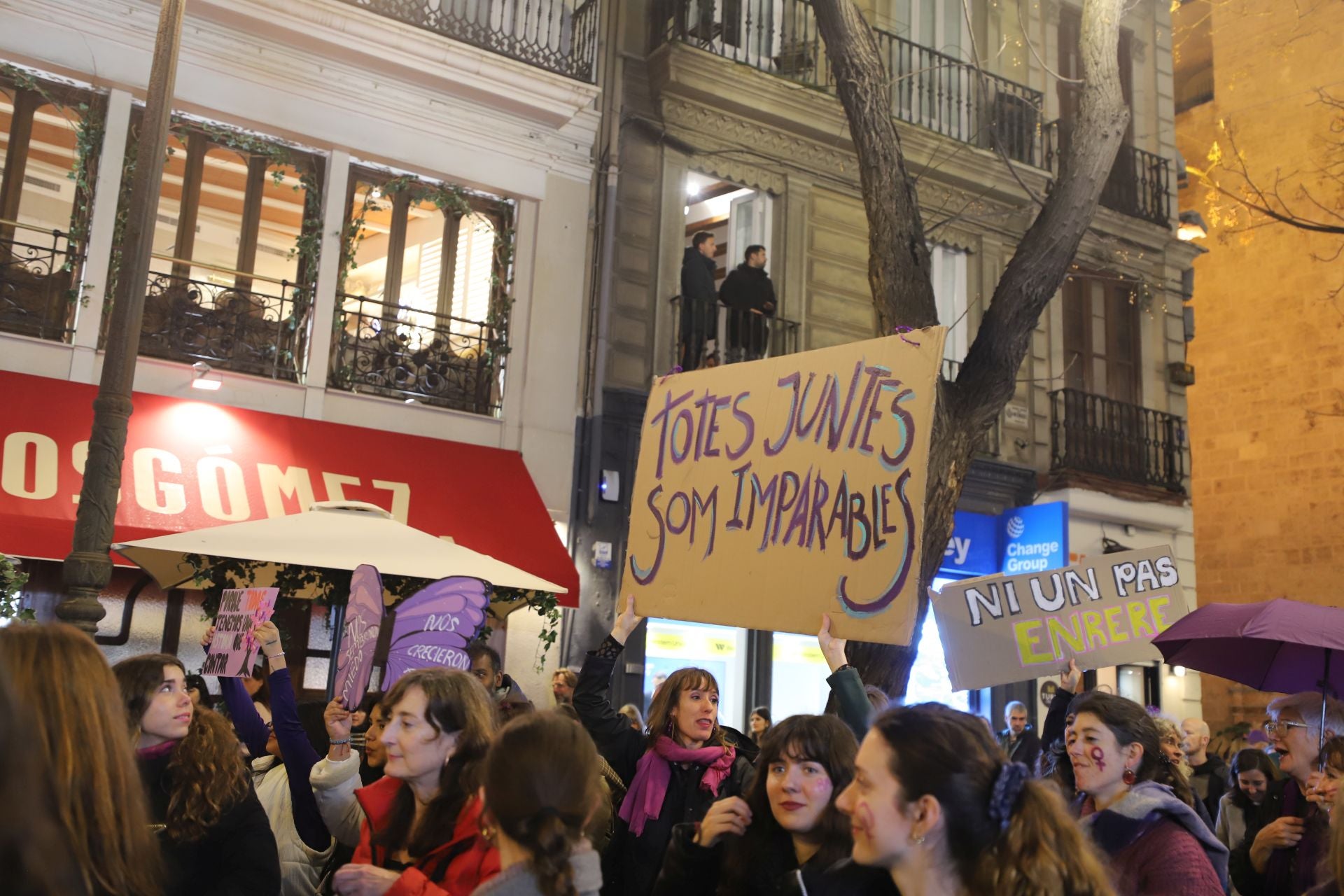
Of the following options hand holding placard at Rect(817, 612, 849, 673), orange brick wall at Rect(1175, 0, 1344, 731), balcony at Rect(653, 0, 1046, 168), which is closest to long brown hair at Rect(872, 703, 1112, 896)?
hand holding placard at Rect(817, 612, 849, 673)

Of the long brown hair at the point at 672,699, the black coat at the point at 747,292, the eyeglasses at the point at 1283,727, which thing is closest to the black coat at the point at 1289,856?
the eyeglasses at the point at 1283,727

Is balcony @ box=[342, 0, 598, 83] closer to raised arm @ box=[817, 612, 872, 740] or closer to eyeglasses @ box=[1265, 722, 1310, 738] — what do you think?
eyeglasses @ box=[1265, 722, 1310, 738]

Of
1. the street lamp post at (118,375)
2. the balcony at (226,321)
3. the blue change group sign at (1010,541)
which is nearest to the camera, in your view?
the street lamp post at (118,375)

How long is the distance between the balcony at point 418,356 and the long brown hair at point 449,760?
29.3ft

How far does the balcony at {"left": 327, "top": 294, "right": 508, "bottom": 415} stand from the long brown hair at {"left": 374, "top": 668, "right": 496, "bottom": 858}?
8.93m

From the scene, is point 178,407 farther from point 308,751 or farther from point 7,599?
point 308,751

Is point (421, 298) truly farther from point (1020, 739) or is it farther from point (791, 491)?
point (791, 491)

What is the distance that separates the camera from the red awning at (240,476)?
32.0 feet

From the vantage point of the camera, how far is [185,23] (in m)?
11.7

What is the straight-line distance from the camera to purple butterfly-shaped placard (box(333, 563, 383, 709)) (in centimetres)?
509

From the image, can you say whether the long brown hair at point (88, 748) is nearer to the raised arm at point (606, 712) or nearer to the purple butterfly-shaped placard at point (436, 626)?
the raised arm at point (606, 712)

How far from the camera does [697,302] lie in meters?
14.3

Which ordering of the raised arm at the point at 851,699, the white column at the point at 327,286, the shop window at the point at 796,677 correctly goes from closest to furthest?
1. the raised arm at the point at 851,699
2. the white column at the point at 327,286
3. the shop window at the point at 796,677

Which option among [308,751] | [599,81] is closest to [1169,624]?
[308,751]
